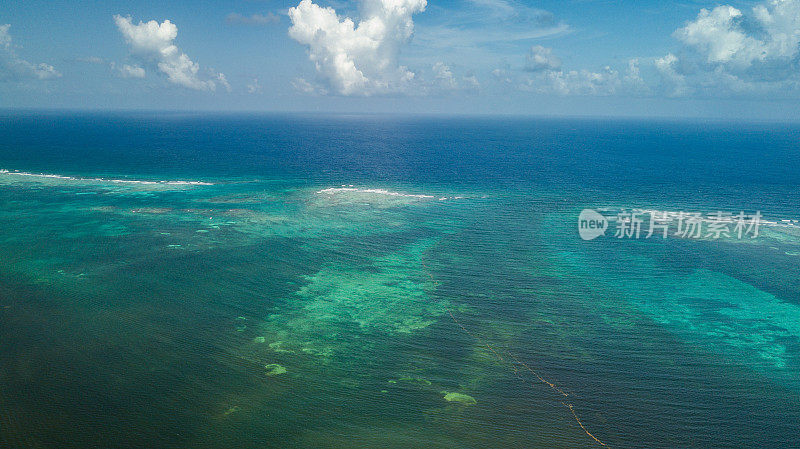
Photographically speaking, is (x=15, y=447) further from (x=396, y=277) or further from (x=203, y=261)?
(x=396, y=277)

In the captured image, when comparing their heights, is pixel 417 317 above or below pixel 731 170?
below

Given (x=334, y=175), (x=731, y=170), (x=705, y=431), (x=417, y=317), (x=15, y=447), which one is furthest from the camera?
(x=731, y=170)

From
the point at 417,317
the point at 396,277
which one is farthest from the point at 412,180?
the point at 417,317

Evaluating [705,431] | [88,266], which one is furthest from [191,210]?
[705,431]

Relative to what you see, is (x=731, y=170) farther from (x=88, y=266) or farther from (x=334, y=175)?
(x=88, y=266)

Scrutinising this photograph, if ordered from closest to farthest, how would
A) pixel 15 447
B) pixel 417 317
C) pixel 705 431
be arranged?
pixel 15 447, pixel 705 431, pixel 417 317

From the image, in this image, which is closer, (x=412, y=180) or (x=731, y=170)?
(x=412, y=180)

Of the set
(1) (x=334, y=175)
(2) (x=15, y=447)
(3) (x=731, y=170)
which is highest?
(3) (x=731, y=170)
